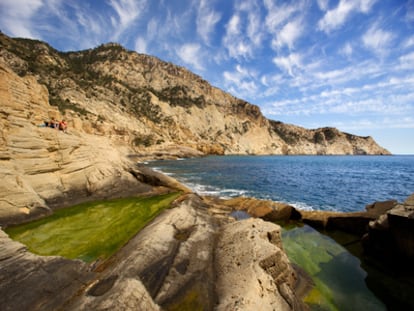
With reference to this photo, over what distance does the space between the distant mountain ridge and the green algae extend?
59.9m

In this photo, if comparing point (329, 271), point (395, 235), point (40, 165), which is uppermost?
point (40, 165)

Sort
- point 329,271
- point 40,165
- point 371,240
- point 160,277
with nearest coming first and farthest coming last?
1. point 160,277
2. point 329,271
3. point 371,240
4. point 40,165

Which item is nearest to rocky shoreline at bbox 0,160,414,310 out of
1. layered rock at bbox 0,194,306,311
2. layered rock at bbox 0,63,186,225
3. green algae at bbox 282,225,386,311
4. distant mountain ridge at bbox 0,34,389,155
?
layered rock at bbox 0,194,306,311

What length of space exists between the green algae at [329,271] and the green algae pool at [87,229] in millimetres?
8415

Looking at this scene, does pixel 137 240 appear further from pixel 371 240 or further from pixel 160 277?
pixel 371 240

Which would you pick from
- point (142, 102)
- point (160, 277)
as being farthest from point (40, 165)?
point (142, 102)

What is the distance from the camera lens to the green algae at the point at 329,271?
722 cm

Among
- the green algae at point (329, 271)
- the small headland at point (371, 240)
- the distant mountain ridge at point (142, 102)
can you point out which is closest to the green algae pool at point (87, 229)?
the green algae at point (329, 271)

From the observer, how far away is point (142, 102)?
117062 millimetres

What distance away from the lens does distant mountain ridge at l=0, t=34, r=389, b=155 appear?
7881cm

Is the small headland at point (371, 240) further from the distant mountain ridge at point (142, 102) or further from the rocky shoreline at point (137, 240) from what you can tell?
the distant mountain ridge at point (142, 102)

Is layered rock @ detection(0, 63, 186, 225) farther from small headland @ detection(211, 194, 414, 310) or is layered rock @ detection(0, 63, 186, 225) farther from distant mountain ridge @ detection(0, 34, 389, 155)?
distant mountain ridge @ detection(0, 34, 389, 155)

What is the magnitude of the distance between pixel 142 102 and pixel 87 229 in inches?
4651

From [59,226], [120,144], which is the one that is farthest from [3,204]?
[120,144]
